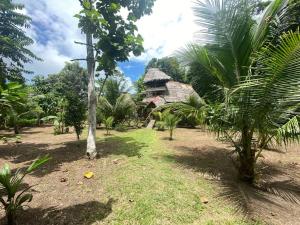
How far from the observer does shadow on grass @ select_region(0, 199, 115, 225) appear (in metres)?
3.55

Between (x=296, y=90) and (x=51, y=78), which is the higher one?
(x=51, y=78)

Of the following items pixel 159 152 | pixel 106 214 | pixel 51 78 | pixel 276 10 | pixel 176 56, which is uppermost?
pixel 51 78

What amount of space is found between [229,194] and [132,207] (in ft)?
6.76

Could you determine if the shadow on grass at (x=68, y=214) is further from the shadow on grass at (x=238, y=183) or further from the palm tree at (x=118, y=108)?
the palm tree at (x=118, y=108)

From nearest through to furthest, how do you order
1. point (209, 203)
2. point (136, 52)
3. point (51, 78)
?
point (209, 203)
point (136, 52)
point (51, 78)

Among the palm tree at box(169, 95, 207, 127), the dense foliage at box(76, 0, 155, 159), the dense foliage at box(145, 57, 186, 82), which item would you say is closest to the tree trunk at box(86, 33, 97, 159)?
the dense foliage at box(76, 0, 155, 159)

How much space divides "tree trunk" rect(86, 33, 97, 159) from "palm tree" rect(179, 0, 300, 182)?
309cm

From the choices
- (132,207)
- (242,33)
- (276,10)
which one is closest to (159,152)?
(132,207)

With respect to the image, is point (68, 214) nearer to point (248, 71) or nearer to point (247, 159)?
point (247, 159)

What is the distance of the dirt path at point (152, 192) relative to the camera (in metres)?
3.74

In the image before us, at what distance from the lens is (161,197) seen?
4.25 metres

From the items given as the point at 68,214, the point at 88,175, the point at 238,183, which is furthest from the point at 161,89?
the point at 68,214

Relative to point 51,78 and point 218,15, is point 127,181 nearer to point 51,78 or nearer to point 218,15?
point 218,15

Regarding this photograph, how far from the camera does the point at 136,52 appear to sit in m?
7.03
